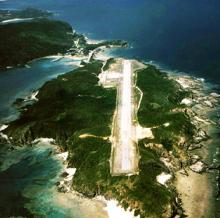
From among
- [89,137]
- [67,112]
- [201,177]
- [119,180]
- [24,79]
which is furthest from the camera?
[24,79]

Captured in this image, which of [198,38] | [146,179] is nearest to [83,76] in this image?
[146,179]

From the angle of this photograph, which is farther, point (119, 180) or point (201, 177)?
point (201, 177)

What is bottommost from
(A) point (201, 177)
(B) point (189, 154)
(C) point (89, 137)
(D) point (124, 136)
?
(B) point (189, 154)

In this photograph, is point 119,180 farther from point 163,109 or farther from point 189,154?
point 163,109

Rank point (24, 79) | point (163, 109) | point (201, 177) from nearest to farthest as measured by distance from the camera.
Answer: point (201, 177) → point (163, 109) → point (24, 79)

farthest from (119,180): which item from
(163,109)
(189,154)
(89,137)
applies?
(163,109)

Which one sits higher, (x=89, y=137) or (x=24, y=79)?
(x=89, y=137)

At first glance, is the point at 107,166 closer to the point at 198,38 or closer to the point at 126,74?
the point at 126,74

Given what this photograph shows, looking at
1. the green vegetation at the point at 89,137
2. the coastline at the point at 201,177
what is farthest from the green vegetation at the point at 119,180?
the coastline at the point at 201,177

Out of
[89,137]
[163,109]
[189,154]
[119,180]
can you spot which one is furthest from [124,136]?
[163,109]
